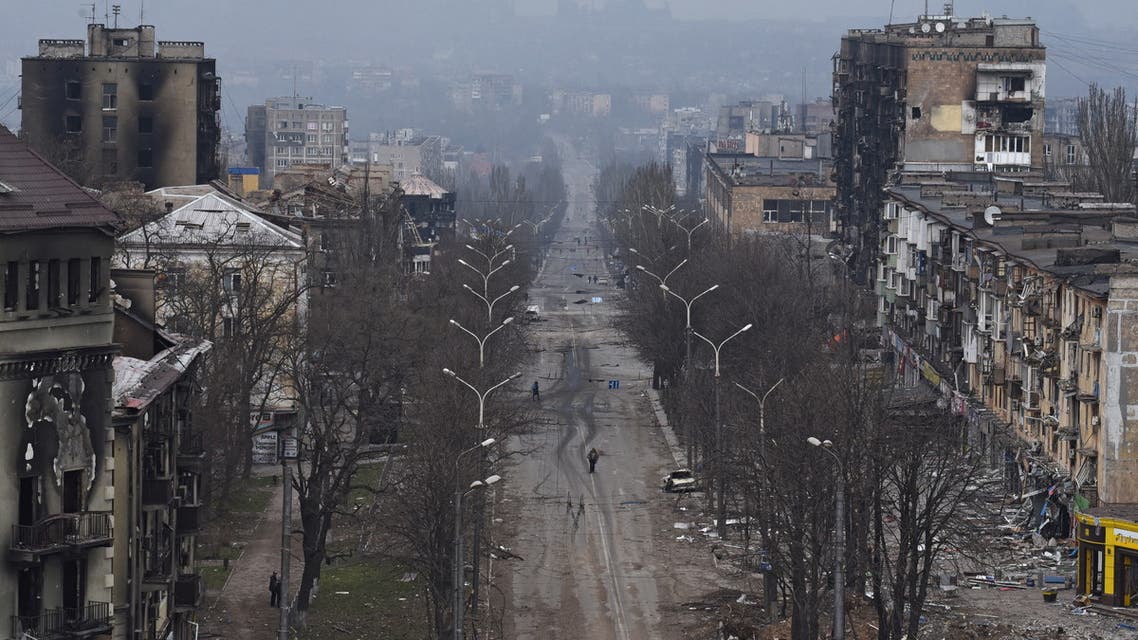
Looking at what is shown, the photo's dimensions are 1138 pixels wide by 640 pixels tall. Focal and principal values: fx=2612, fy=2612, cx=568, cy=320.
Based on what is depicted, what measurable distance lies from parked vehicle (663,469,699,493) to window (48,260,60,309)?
1643 inches

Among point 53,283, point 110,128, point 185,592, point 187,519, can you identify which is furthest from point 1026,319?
point 110,128

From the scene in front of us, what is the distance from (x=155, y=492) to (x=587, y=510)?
100ft

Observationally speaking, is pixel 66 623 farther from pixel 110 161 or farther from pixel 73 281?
pixel 110 161

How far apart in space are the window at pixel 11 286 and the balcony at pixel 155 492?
8.70m

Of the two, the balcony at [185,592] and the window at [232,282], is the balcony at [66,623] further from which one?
the window at [232,282]

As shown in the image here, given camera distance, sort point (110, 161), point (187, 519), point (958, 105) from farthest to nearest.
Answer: point (958, 105) → point (110, 161) → point (187, 519)

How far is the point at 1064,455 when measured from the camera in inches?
2469

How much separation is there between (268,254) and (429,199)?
7950cm

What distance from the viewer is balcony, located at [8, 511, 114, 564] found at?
30.5 meters

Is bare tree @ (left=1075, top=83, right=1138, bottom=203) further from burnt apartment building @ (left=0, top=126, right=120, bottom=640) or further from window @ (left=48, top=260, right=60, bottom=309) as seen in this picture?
window @ (left=48, top=260, right=60, bottom=309)

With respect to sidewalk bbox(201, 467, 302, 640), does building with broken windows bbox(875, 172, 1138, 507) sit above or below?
above

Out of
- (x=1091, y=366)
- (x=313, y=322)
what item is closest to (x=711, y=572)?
(x=1091, y=366)

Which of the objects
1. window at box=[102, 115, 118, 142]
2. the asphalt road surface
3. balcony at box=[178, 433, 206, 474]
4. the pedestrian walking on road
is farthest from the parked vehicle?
window at box=[102, 115, 118, 142]

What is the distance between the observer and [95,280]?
31859 millimetres
